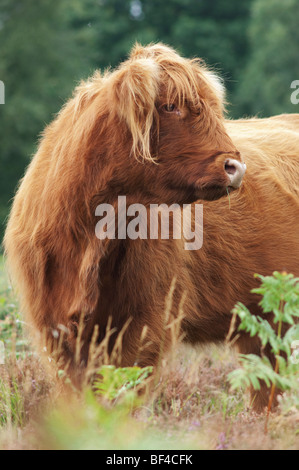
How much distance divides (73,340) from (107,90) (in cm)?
135

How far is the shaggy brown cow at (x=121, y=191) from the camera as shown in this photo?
3.77 m

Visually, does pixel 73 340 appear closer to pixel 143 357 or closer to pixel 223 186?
pixel 143 357

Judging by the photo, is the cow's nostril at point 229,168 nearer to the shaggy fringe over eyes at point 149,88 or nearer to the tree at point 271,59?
the shaggy fringe over eyes at point 149,88

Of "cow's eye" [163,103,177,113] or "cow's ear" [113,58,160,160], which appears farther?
"cow's eye" [163,103,177,113]

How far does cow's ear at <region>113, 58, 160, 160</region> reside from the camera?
369 cm

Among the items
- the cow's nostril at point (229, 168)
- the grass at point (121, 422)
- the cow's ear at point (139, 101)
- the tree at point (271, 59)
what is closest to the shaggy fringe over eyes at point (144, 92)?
the cow's ear at point (139, 101)

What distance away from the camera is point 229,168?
372 cm

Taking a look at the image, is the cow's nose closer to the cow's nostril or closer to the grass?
the cow's nostril

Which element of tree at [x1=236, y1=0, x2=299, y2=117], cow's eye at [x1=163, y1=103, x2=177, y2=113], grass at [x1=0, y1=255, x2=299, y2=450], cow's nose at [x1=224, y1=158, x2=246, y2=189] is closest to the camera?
grass at [x1=0, y1=255, x2=299, y2=450]

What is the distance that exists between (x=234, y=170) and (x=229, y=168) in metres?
0.03

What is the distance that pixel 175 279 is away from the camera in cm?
396

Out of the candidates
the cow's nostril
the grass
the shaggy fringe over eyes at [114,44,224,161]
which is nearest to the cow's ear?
the shaggy fringe over eyes at [114,44,224,161]

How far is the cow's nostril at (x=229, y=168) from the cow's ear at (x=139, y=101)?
38 cm

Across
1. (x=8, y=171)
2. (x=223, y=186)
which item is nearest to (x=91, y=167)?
(x=223, y=186)
